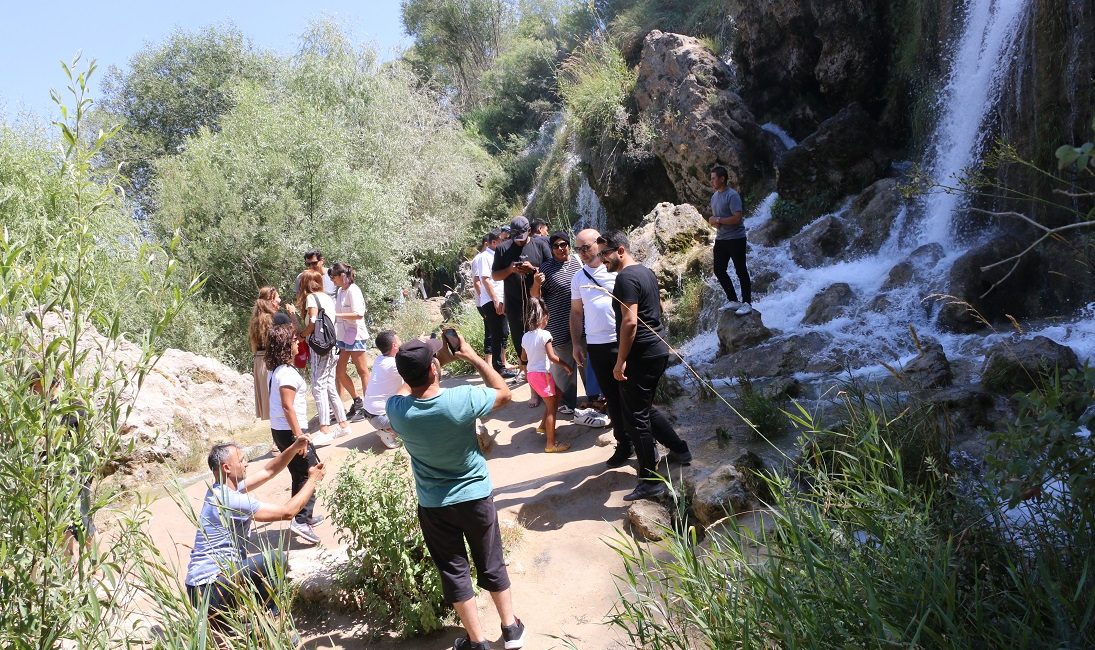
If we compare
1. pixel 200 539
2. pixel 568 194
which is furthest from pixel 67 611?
pixel 568 194

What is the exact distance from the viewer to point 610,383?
581 centimetres

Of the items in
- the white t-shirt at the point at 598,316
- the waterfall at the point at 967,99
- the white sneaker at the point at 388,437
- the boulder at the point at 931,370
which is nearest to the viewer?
the white t-shirt at the point at 598,316

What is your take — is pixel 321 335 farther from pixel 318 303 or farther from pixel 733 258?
pixel 733 258

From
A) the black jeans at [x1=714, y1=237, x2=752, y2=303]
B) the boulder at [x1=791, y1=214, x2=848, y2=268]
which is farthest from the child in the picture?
the boulder at [x1=791, y1=214, x2=848, y2=268]

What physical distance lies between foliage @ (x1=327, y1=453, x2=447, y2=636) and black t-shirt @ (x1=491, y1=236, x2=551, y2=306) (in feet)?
11.3

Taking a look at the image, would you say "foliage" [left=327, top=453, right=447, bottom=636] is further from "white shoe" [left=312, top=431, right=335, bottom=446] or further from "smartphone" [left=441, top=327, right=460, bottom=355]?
"white shoe" [left=312, top=431, right=335, bottom=446]

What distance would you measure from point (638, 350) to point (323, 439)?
4.33m

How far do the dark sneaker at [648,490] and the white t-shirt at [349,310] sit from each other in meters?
4.10

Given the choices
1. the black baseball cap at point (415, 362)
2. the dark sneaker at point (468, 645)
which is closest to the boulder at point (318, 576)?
the dark sneaker at point (468, 645)

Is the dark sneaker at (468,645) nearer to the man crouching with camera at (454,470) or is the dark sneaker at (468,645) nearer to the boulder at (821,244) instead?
the man crouching with camera at (454,470)

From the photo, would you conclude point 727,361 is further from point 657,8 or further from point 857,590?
point 657,8

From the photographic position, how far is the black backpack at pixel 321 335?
8016mm

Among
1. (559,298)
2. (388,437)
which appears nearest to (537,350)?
(559,298)

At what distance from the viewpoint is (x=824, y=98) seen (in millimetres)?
14391
